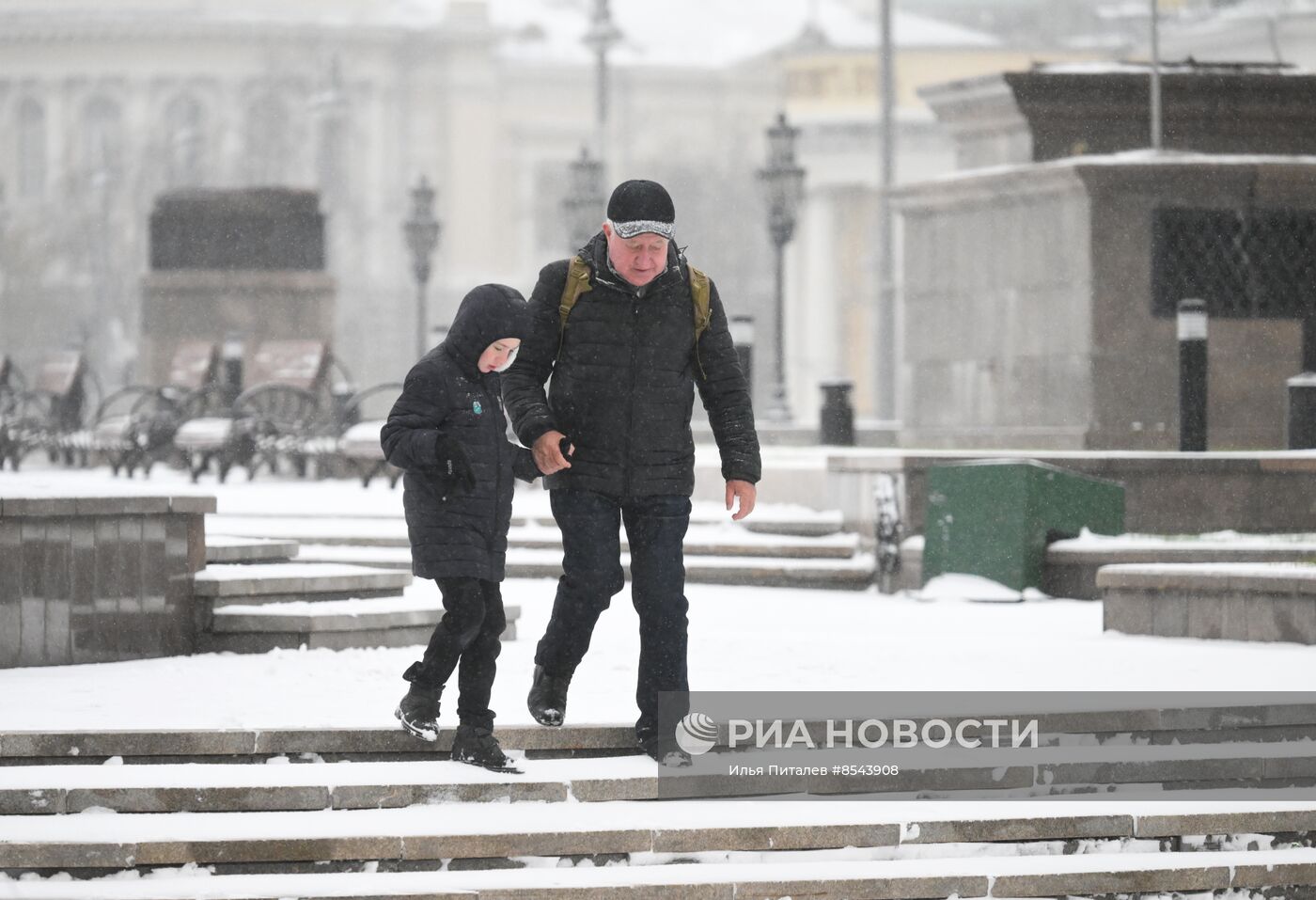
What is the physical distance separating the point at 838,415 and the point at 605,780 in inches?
501

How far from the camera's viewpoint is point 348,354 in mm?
68062

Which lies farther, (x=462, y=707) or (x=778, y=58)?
(x=778, y=58)

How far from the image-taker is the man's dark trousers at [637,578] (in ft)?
23.6

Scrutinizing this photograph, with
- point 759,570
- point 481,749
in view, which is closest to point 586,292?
point 481,749

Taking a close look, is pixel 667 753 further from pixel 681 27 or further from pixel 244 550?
pixel 681 27

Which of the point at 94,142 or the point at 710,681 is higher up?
the point at 94,142

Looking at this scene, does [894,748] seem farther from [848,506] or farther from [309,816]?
[848,506]

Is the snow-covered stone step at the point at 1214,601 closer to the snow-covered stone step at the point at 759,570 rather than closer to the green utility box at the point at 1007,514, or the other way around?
the green utility box at the point at 1007,514

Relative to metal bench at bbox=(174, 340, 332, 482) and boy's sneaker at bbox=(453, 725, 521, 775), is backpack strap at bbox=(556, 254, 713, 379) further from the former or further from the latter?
metal bench at bbox=(174, 340, 332, 482)

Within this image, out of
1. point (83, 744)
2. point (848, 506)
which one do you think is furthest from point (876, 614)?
point (83, 744)

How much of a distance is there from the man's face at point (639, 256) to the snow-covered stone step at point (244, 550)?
11.6 feet

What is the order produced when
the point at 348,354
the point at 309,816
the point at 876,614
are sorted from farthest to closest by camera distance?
the point at 348,354 < the point at 876,614 < the point at 309,816

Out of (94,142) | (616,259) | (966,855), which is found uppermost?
(94,142)

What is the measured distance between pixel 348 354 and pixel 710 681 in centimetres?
6002
